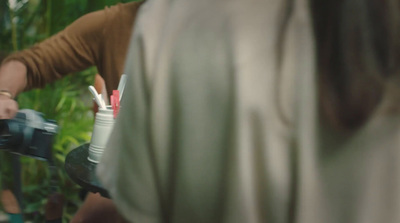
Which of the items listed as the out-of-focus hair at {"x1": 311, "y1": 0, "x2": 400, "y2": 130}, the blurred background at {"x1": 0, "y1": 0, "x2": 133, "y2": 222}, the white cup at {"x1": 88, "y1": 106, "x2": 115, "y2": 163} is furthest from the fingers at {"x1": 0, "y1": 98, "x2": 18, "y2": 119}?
the out-of-focus hair at {"x1": 311, "y1": 0, "x2": 400, "y2": 130}

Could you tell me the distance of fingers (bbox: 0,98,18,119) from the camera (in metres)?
1.11

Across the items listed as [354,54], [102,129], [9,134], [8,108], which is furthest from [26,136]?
[354,54]

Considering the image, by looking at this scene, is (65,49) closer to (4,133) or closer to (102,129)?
(4,133)

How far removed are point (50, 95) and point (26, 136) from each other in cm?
39

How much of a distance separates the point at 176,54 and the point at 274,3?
86 millimetres

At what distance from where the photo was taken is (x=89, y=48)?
4.36 feet

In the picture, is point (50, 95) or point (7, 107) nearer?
point (7, 107)

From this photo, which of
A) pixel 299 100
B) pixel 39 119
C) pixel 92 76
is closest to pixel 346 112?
pixel 299 100

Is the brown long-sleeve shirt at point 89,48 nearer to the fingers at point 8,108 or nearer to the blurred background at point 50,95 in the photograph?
the blurred background at point 50,95

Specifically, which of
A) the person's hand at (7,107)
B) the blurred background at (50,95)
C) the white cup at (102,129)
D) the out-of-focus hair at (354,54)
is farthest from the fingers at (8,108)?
the out-of-focus hair at (354,54)

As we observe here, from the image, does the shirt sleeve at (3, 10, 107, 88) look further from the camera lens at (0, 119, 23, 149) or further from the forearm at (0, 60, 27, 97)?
the camera lens at (0, 119, 23, 149)

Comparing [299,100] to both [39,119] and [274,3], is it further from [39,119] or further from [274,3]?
[39,119]

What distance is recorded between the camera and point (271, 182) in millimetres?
321

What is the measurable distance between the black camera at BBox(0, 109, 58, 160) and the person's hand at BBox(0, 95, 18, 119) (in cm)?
2
